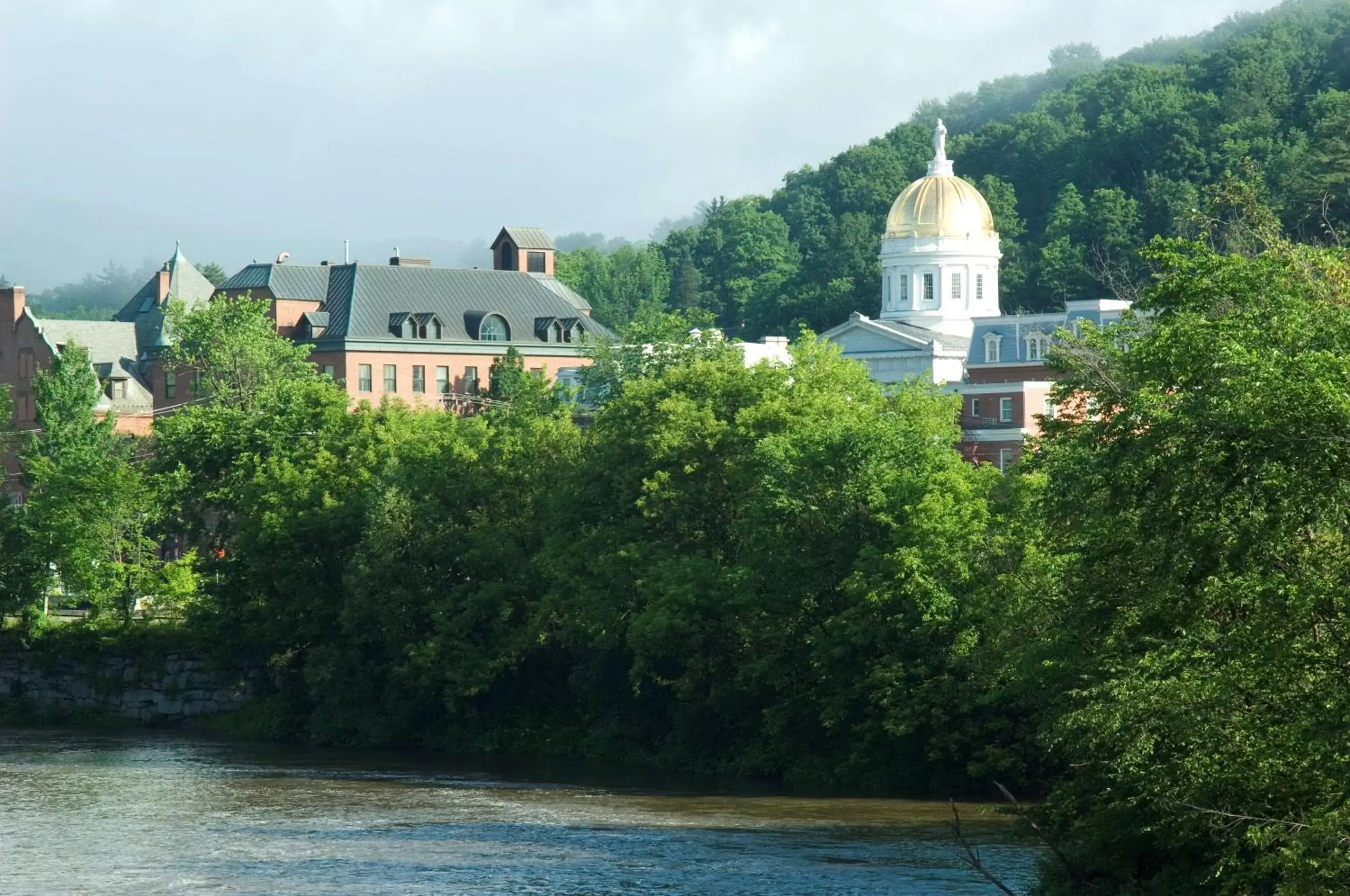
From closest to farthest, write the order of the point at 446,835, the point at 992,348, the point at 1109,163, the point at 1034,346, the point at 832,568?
the point at 446,835 < the point at 832,568 < the point at 1034,346 < the point at 992,348 < the point at 1109,163

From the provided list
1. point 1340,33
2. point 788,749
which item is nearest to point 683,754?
point 788,749

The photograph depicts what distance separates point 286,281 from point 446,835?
4079 inches

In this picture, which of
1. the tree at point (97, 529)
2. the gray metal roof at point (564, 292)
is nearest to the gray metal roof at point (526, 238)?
the gray metal roof at point (564, 292)

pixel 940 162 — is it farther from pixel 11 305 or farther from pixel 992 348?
pixel 11 305

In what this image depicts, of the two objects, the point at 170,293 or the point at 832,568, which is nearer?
the point at 832,568

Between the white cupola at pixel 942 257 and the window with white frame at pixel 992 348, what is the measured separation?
24556 millimetres

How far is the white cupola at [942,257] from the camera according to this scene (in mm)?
154375

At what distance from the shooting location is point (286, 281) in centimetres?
15175

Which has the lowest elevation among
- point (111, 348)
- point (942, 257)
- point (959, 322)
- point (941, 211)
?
point (111, 348)

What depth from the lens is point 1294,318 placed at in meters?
29.8

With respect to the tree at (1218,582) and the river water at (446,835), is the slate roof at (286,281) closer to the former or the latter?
the river water at (446,835)

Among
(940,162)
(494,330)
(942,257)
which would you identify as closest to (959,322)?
(942,257)

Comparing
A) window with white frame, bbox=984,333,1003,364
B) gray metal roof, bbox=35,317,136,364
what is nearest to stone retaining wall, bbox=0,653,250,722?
window with white frame, bbox=984,333,1003,364

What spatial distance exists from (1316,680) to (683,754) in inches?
1597
